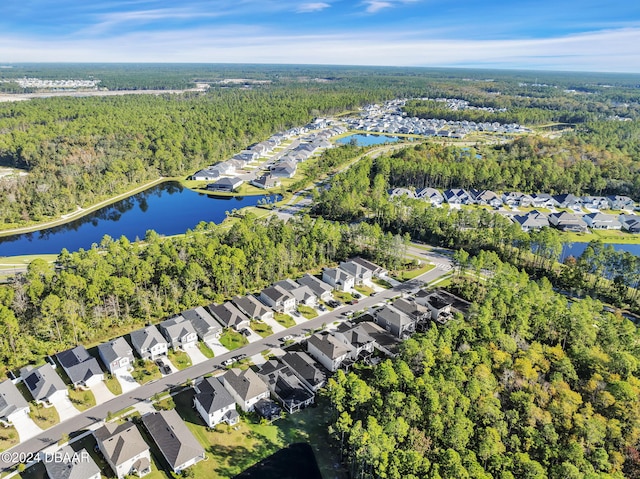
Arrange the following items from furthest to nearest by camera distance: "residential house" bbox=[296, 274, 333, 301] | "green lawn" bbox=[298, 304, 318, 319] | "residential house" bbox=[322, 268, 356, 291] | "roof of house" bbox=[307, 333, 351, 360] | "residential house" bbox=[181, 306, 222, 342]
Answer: "residential house" bbox=[322, 268, 356, 291] < "residential house" bbox=[296, 274, 333, 301] < "green lawn" bbox=[298, 304, 318, 319] < "residential house" bbox=[181, 306, 222, 342] < "roof of house" bbox=[307, 333, 351, 360]

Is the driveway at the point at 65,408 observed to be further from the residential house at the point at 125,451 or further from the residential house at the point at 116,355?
the residential house at the point at 125,451

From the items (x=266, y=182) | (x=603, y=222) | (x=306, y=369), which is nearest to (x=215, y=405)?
(x=306, y=369)

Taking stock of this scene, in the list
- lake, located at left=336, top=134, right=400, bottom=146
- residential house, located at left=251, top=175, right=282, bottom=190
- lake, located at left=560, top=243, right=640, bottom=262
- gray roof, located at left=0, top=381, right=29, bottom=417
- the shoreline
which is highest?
lake, located at left=336, top=134, right=400, bottom=146

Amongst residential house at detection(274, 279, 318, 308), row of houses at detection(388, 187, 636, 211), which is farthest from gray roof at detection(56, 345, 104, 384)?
row of houses at detection(388, 187, 636, 211)

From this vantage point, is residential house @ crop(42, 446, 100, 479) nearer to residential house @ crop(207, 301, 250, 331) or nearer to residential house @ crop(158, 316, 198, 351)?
residential house @ crop(158, 316, 198, 351)

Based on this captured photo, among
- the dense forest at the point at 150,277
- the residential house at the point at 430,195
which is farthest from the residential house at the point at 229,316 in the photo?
the residential house at the point at 430,195

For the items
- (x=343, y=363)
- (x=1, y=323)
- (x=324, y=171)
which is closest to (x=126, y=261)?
(x=1, y=323)

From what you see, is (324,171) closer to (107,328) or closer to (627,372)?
(107,328)
